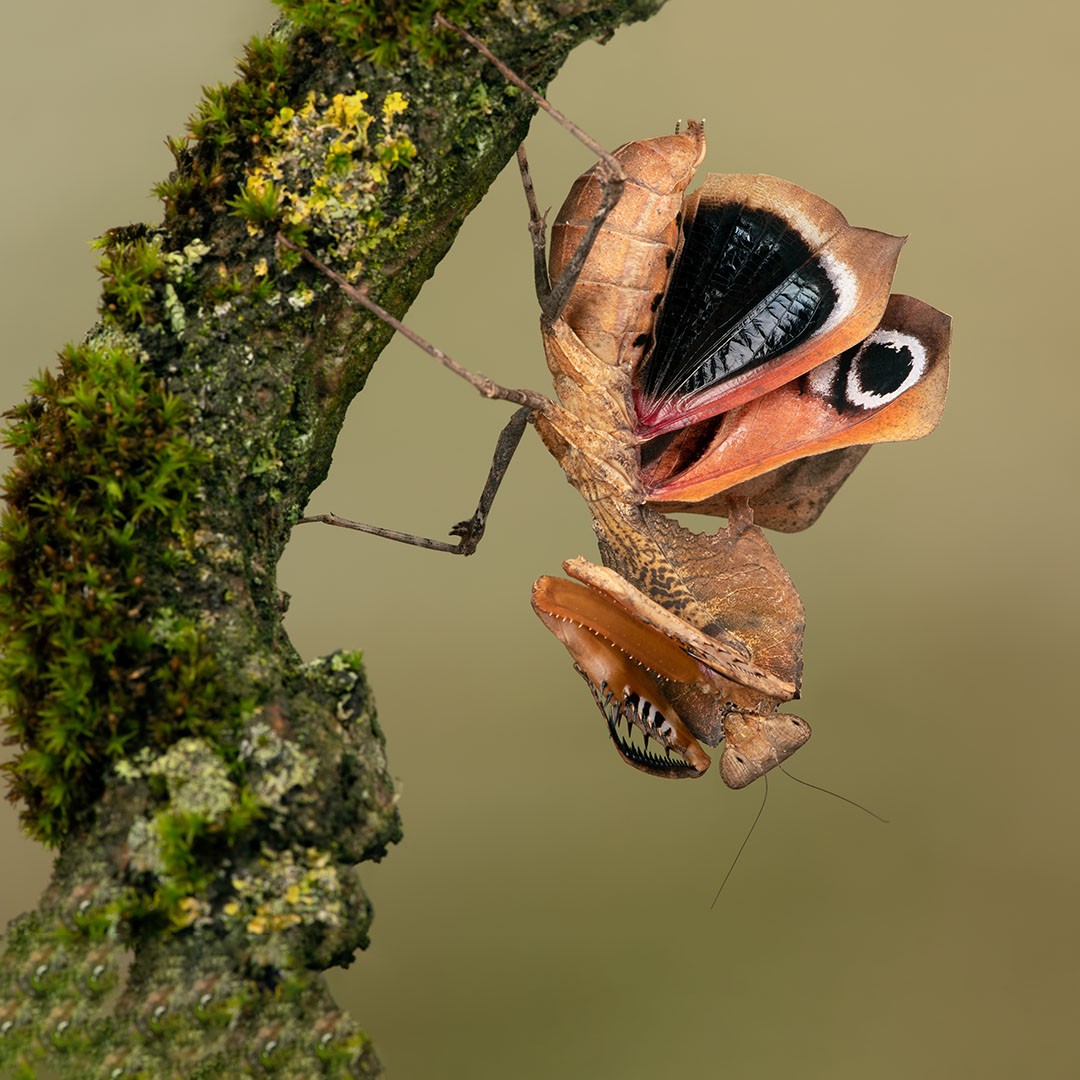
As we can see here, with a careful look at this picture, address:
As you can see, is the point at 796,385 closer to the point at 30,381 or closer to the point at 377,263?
the point at 377,263

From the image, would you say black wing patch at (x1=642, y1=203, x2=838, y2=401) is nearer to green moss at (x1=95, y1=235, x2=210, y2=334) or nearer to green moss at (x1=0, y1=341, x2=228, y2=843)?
green moss at (x1=95, y1=235, x2=210, y2=334)

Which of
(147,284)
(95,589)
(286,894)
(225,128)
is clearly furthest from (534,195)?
(286,894)

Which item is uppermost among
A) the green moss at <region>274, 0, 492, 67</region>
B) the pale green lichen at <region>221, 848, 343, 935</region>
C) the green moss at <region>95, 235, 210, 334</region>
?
the green moss at <region>274, 0, 492, 67</region>

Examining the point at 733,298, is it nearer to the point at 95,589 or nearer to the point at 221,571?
the point at 221,571

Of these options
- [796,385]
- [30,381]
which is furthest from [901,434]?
[30,381]

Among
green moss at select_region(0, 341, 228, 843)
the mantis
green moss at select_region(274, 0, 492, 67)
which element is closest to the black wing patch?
the mantis

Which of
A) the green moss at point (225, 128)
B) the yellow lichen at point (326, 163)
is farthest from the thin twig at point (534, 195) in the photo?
the green moss at point (225, 128)

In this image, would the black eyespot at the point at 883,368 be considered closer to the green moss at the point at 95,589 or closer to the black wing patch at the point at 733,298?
the black wing patch at the point at 733,298
